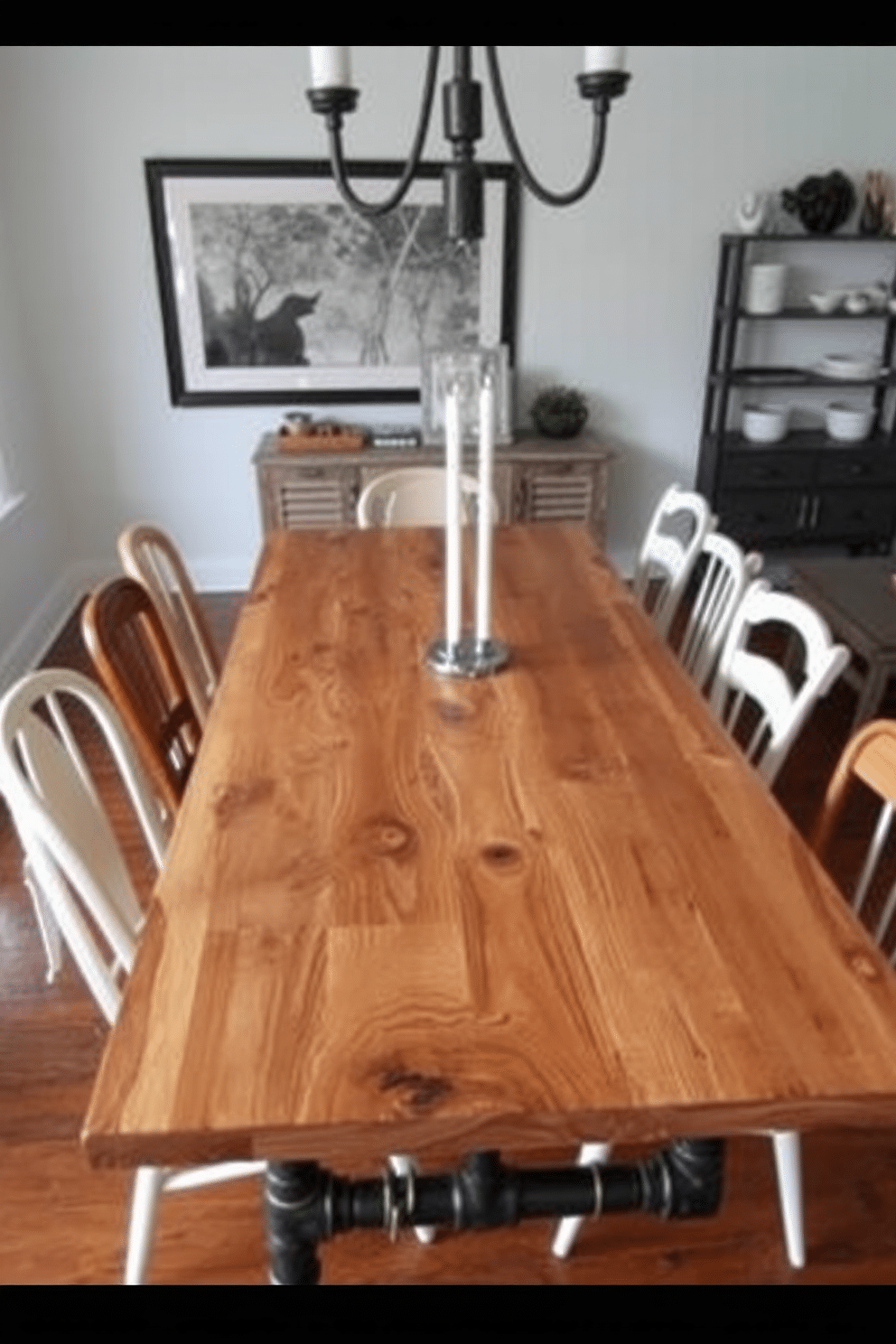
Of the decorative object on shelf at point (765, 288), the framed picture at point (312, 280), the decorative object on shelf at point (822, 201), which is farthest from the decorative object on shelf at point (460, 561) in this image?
the decorative object on shelf at point (822, 201)

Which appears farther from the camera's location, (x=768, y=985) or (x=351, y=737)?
(x=351, y=737)

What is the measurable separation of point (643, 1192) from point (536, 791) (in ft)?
1.60

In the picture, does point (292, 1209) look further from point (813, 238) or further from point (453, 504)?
point (813, 238)

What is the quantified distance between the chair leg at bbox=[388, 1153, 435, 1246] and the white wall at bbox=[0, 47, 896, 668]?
248 centimetres

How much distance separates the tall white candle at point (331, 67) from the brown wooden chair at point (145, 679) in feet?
2.86

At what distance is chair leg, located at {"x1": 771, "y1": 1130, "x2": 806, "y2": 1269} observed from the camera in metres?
1.31

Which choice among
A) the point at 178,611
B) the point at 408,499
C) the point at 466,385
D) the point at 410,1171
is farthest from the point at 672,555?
the point at 466,385

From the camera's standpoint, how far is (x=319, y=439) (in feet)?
11.5

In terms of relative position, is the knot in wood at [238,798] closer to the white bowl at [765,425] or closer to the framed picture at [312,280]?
the framed picture at [312,280]

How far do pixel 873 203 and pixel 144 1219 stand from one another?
12.9 feet

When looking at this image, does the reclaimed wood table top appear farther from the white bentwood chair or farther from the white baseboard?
the white baseboard

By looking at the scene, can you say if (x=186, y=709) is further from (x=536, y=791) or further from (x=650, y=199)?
(x=650, y=199)
